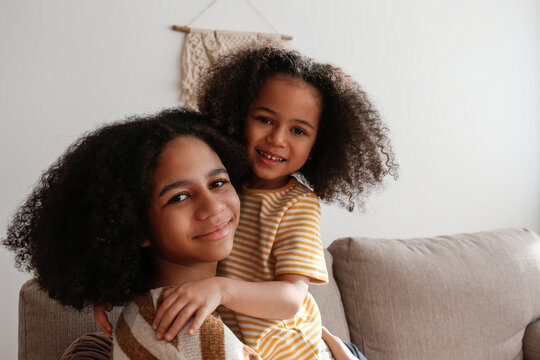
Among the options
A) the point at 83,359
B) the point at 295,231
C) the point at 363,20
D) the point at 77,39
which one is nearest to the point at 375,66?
the point at 363,20

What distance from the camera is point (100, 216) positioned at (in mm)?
927

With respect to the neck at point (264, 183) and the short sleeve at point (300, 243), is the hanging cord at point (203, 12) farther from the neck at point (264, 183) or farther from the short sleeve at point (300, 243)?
the short sleeve at point (300, 243)

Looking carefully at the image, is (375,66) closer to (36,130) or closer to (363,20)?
(363,20)

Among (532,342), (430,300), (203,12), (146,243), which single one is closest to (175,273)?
(146,243)

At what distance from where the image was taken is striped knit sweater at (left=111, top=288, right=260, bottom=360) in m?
0.84

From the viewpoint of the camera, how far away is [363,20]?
300cm

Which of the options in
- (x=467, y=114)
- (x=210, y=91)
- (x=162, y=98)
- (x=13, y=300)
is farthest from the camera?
(x=467, y=114)

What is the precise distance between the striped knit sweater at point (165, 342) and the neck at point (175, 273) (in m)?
0.13

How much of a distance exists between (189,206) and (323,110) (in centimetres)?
49

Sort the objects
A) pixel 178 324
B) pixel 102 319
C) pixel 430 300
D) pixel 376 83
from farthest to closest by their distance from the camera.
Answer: pixel 376 83 < pixel 430 300 < pixel 102 319 < pixel 178 324

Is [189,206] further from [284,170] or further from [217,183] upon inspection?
[284,170]

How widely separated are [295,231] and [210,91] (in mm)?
443

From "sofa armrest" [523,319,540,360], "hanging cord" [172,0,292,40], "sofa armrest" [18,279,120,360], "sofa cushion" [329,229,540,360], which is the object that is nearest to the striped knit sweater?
"sofa armrest" [18,279,120,360]

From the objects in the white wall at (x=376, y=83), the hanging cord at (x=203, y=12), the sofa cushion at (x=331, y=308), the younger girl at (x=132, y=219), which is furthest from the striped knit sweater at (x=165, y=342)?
the hanging cord at (x=203, y=12)
